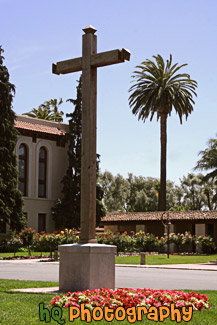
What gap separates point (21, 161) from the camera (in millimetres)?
53969

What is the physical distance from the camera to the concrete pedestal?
38.5ft

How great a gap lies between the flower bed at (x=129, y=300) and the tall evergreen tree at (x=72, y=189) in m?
44.0

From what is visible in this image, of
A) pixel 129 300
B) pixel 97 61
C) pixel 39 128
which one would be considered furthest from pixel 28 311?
pixel 39 128

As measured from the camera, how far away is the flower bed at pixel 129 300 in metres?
9.16

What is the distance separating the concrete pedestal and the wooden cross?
39 centimetres

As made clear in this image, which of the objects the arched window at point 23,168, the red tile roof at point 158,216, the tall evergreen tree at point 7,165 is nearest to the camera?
the tall evergreen tree at point 7,165

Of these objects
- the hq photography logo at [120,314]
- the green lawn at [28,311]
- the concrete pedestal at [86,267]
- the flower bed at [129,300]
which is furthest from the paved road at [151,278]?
the hq photography logo at [120,314]

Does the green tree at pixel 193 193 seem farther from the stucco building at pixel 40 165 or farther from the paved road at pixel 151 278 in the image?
the paved road at pixel 151 278

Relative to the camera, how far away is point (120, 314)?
874 cm

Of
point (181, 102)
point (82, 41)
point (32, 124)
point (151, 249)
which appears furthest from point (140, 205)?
point (82, 41)

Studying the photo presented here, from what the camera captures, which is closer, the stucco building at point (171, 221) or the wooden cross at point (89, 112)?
the wooden cross at point (89, 112)

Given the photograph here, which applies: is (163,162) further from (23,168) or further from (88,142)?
(88,142)

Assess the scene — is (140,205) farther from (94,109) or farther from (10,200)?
(94,109)

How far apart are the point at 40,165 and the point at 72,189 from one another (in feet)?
13.9
